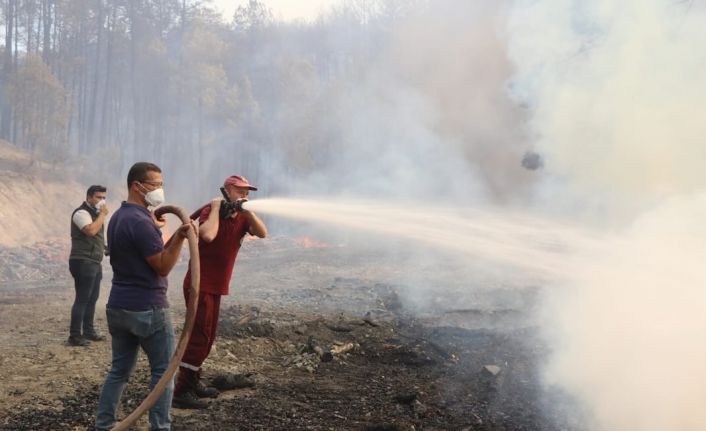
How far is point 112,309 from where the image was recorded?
143 inches

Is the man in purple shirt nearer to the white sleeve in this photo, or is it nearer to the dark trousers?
the white sleeve

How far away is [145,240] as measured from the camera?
3607 mm

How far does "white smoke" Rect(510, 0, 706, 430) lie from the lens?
4582 millimetres

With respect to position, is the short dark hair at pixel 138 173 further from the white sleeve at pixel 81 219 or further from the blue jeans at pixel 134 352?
the white sleeve at pixel 81 219

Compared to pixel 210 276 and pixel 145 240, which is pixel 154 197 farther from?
pixel 210 276

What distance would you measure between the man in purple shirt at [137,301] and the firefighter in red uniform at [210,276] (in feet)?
3.35

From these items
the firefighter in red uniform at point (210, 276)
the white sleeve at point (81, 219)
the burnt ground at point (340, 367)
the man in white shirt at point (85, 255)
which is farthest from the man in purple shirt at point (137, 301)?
the man in white shirt at point (85, 255)

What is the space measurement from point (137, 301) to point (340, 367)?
3.00 metres

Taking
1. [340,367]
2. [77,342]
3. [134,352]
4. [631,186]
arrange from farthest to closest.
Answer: [631,186] < [77,342] < [340,367] < [134,352]

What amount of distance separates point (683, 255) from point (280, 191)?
28.9 metres

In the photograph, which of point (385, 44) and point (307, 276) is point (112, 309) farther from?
point (385, 44)

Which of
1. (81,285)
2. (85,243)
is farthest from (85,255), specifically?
(81,285)

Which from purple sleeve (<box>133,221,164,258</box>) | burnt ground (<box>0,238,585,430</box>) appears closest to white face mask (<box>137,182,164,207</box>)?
purple sleeve (<box>133,221,164,258</box>)

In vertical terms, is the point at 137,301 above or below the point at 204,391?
above
